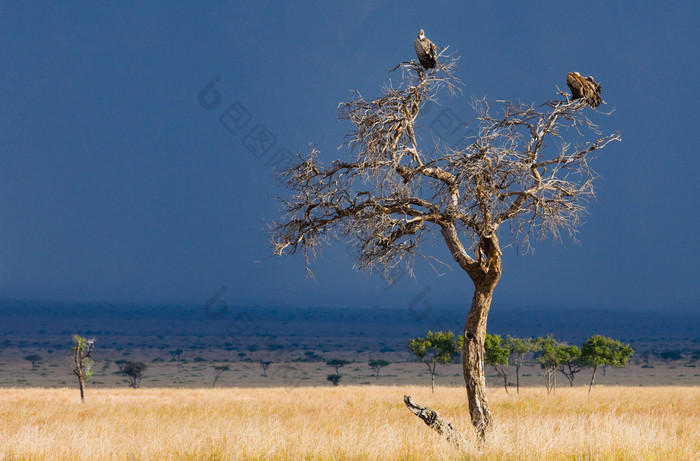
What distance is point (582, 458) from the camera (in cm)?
891

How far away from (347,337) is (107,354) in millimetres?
83443

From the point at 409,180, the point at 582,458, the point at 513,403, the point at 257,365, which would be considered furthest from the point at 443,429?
the point at 257,365

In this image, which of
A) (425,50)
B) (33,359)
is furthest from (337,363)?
(425,50)

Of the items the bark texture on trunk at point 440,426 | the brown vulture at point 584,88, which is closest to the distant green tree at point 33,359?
the bark texture on trunk at point 440,426

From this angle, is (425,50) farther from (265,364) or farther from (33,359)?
(33,359)

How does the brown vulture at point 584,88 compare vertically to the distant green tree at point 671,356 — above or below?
above

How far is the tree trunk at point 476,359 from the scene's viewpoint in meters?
10.9

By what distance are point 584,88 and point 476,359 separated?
5.62 meters

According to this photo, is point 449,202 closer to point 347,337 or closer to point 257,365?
point 257,365

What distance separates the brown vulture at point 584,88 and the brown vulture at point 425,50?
2.67m

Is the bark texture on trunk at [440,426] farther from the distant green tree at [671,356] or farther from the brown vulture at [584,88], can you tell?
the distant green tree at [671,356]

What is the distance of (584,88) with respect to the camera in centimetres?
1176

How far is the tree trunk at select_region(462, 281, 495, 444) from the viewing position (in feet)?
35.7

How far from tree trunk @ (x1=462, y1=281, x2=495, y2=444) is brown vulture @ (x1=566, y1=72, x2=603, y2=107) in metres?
4.15
